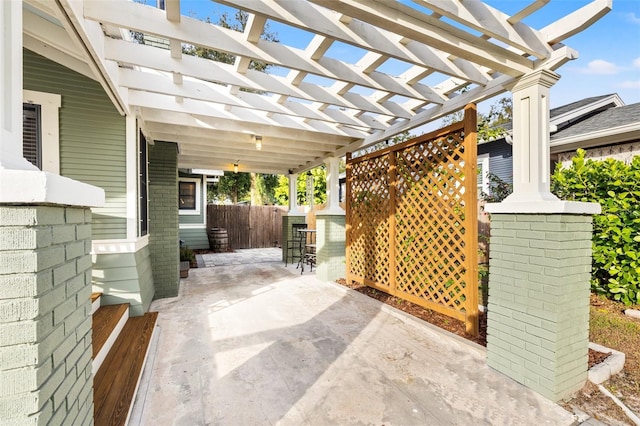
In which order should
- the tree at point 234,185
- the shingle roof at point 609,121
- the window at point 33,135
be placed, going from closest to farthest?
1. the window at point 33,135
2. the shingle roof at point 609,121
3. the tree at point 234,185

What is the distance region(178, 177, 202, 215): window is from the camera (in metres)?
10.9

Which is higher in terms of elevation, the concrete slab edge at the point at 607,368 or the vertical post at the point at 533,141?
the vertical post at the point at 533,141

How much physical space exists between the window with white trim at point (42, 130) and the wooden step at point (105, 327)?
1.64 meters

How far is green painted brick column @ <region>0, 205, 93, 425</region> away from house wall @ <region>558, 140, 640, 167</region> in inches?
280

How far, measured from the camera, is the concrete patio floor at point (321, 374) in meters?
1.97

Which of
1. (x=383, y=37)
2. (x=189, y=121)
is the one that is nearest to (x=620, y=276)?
(x=383, y=37)

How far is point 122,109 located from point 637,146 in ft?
25.9

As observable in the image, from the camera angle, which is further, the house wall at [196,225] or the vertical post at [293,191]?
the house wall at [196,225]

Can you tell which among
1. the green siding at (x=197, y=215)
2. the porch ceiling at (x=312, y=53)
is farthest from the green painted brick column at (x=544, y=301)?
the green siding at (x=197, y=215)

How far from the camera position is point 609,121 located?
545 cm

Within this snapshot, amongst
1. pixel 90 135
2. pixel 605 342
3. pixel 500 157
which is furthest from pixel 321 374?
pixel 500 157

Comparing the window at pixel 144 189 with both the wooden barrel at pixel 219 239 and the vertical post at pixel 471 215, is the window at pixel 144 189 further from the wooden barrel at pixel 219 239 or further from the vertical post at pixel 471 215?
the wooden barrel at pixel 219 239

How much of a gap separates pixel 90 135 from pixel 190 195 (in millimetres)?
8106

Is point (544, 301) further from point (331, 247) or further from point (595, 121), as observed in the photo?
point (595, 121)
